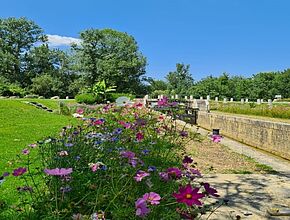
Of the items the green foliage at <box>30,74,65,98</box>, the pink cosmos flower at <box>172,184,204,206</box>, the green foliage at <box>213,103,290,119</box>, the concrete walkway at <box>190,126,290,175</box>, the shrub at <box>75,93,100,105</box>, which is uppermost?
the green foliage at <box>30,74,65,98</box>

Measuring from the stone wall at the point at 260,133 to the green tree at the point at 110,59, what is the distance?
3399 cm

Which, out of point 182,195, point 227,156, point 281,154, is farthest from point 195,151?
point 182,195

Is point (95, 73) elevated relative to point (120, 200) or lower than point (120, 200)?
elevated

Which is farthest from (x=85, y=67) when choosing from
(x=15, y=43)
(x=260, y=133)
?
(x=260, y=133)

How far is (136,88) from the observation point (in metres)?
51.3

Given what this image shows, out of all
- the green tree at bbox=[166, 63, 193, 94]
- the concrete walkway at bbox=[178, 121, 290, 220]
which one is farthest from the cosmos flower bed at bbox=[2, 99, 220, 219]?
the green tree at bbox=[166, 63, 193, 94]

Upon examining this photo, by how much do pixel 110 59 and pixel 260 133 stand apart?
3929 cm

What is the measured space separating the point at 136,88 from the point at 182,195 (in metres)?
50.2

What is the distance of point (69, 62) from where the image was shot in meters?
51.3

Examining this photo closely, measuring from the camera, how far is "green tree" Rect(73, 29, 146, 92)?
154ft

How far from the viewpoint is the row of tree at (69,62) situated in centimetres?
4666

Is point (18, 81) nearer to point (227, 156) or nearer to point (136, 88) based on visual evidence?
point (136, 88)

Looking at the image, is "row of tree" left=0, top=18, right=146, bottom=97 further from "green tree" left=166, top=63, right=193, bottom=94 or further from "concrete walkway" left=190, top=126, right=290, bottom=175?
"concrete walkway" left=190, top=126, right=290, bottom=175

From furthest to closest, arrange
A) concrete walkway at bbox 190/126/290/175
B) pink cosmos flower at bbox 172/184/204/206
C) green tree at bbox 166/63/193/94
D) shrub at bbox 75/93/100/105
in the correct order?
green tree at bbox 166/63/193/94 → shrub at bbox 75/93/100/105 → concrete walkway at bbox 190/126/290/175 → pink cosmos flower at bbox 172/184/204/206
